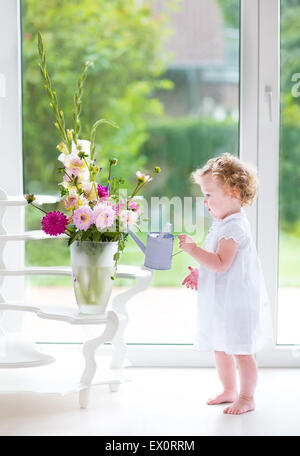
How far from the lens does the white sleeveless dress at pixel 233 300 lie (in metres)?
2.05

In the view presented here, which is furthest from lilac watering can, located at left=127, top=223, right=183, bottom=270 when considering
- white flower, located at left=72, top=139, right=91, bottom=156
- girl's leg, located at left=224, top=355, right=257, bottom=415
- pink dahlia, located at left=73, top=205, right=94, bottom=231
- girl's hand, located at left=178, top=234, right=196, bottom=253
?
girl's leg, located at left=224, top=355, right=257, bottom=415

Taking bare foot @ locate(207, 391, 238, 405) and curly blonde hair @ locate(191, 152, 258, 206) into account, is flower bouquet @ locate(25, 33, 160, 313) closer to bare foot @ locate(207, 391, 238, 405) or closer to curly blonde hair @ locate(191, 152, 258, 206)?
curly blonde hair @ locate(191, 152, 258, 206)

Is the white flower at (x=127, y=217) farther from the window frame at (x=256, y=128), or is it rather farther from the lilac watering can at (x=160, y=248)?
the window frame at (x=256, y=128)

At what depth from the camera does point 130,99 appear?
8.17 feet

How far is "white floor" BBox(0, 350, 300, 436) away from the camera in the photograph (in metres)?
1.89

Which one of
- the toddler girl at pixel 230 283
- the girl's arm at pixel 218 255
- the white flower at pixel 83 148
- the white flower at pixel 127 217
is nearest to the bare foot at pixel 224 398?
the toddler girl at pixel 230 283

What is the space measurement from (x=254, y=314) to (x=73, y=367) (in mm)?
621

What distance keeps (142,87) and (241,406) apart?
1188 millimetres

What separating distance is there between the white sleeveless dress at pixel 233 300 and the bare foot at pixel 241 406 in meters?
0.15

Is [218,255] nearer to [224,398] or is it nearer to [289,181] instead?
[224,398]

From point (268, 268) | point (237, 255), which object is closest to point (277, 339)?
point (268, 268)

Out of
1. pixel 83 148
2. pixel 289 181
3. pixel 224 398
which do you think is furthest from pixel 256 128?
pixel 224 398

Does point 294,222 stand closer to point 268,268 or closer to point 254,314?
point 268,268
